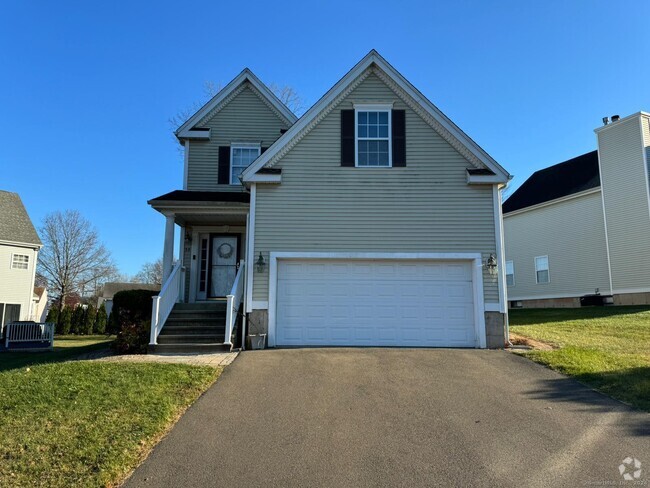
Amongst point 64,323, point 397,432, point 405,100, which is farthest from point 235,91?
point 64,323

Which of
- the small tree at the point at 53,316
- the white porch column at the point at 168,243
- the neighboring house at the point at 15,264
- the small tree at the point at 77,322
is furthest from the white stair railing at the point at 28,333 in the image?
the small tree at the point at 77,322

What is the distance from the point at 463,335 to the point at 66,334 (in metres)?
26.4

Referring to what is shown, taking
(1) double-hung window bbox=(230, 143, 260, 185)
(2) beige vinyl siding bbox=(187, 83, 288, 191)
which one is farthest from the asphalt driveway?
(2) beige vinyl siding bbox=(187, 83, 288, 191)

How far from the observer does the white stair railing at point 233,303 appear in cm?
1066

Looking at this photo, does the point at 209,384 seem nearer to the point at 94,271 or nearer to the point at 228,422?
the point at 228,422

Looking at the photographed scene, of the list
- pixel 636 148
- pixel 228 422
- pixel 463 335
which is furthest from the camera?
pixel 636 148

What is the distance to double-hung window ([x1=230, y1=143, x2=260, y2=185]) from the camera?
14730 millimetres

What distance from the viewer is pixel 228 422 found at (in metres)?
6.16

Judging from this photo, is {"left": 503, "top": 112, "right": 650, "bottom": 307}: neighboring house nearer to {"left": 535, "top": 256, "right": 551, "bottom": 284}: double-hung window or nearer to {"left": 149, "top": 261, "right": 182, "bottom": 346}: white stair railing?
{"left": 535, "top": 256, "right": 551, "bottom": 284}: double-hung window

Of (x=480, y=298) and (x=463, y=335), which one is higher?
(x=480, y=298)

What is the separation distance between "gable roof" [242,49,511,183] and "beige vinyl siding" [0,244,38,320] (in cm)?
2137

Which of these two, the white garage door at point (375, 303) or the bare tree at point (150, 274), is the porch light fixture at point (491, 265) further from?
the bare tree at point (150, 274)

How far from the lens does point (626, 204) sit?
21953mm

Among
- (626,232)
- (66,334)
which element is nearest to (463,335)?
(626,232)
